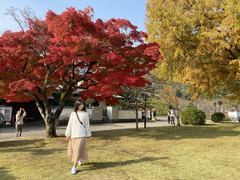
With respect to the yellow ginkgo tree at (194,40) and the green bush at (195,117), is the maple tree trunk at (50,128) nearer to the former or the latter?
the yellow ginkgo tree at (194,40)

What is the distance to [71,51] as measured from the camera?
23.7 ft

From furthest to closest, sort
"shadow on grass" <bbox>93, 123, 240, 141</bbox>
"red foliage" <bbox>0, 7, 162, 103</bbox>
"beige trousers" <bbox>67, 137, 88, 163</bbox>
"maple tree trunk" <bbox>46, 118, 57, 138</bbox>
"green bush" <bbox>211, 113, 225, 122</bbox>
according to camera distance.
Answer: "green bush" <bbox>211, 113, 225, 122</bbox>, "shadow on grass" <bbox>93, 123, 240, 141</bbox>, "maple tree trunk" <bbox>46, 118, 57, 138</bbox>, "red foliage" <bbox>0, 7, 162, 103</bbox>, "beige trousers" <bbox>67, 137, 88, 163</bbox>

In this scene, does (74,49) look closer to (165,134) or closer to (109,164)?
(109,164)

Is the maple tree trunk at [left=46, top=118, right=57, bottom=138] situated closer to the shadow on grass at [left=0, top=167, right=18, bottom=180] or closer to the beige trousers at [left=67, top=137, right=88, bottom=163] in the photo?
the shadow on grass at [left=0, top=167, right=18, bottom=180]

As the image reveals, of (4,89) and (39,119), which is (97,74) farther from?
(39,119)

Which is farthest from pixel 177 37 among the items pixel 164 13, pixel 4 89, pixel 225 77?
pixel 4 89

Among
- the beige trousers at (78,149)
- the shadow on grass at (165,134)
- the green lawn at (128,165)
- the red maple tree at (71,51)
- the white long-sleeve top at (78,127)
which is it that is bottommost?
the shadow on grass at (165,134)

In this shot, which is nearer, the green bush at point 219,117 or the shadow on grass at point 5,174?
the shadow on grass at point 5,174

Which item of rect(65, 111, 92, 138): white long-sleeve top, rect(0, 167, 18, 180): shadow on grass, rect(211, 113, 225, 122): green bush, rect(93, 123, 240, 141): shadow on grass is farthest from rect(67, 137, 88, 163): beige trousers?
rect(211, 113, 225, 122): green bush

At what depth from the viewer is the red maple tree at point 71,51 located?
748 centimetres

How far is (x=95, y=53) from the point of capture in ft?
26.3

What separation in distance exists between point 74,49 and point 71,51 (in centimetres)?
16

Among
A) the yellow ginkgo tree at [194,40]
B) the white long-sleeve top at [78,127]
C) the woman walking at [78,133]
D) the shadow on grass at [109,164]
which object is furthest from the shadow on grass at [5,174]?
the yellow ginkgo tree at [194,40]

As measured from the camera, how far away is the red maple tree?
7480 mm
